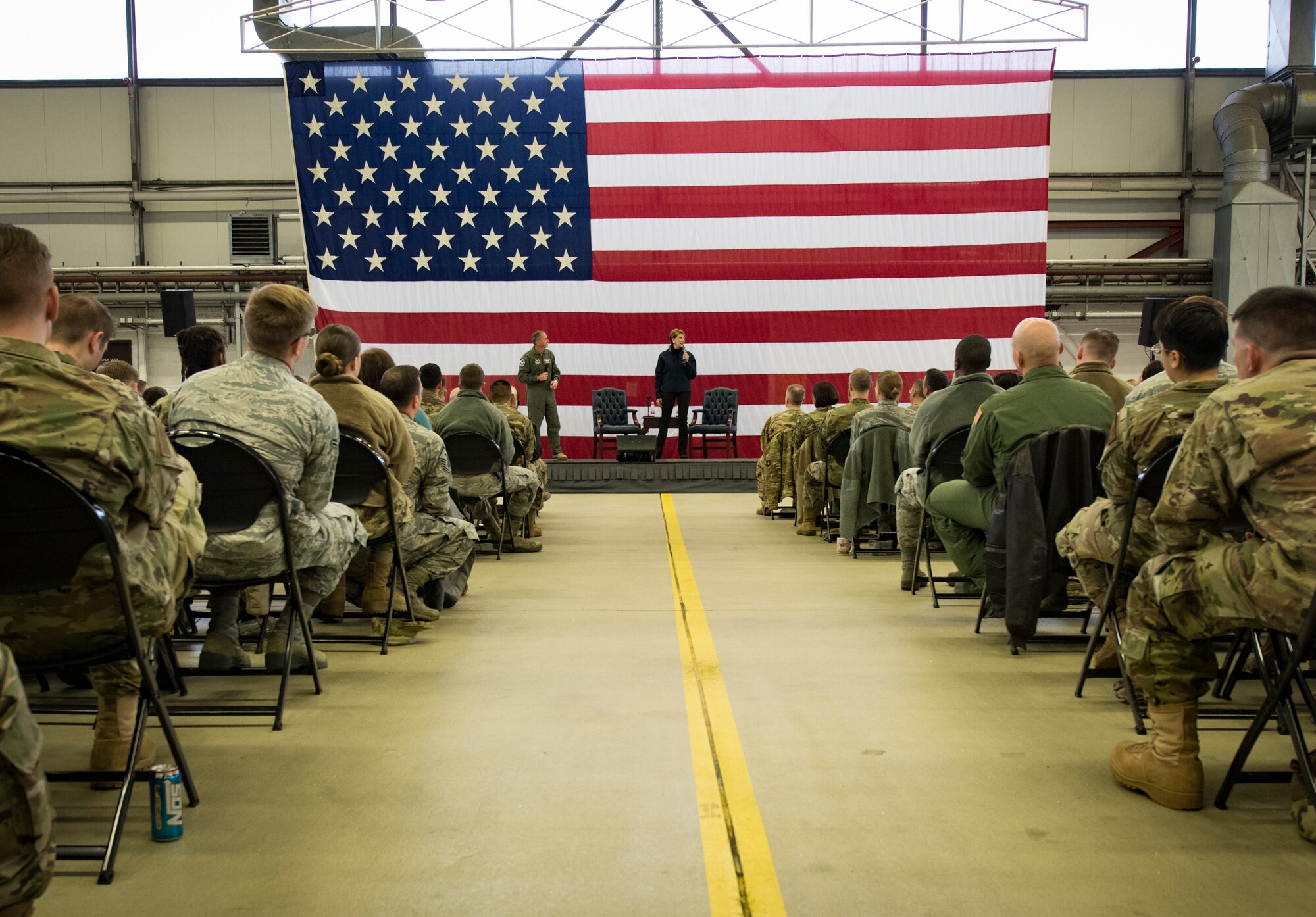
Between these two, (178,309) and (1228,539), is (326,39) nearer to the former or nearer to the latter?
(178,309)

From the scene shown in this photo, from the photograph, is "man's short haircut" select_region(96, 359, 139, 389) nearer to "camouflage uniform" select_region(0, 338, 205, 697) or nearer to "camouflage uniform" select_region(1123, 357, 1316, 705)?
"camouflage uniform" select_region(0, 338, 205, 697)

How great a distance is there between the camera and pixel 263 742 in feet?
9.30

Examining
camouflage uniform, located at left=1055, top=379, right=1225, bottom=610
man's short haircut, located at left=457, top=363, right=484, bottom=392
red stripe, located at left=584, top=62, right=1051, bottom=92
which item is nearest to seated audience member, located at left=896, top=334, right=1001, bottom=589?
camouflage uniform, located at left=1055, top=379, right=1225, bottom=610

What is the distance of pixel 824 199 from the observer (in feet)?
40.3

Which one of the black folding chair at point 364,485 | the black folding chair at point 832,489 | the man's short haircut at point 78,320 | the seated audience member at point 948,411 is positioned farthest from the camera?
the black folding chair at point 832,489

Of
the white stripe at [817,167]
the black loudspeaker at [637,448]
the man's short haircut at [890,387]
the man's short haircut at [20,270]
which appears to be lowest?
the black loudspeaker at [637,448]

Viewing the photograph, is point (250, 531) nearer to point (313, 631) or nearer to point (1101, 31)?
point (313, 631)

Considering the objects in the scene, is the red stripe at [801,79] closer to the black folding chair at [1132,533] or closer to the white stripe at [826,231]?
the white stripe at [826,231]

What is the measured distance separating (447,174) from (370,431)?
355 inches

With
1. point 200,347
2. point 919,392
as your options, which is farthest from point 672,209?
point 200,347

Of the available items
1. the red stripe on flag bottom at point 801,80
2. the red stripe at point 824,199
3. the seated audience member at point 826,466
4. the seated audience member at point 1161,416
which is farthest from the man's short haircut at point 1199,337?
the red stripe on flag bottom at point 801,80

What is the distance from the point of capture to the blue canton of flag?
1224cm

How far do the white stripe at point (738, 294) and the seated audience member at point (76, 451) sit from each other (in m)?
10.3

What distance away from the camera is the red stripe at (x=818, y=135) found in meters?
12.1
